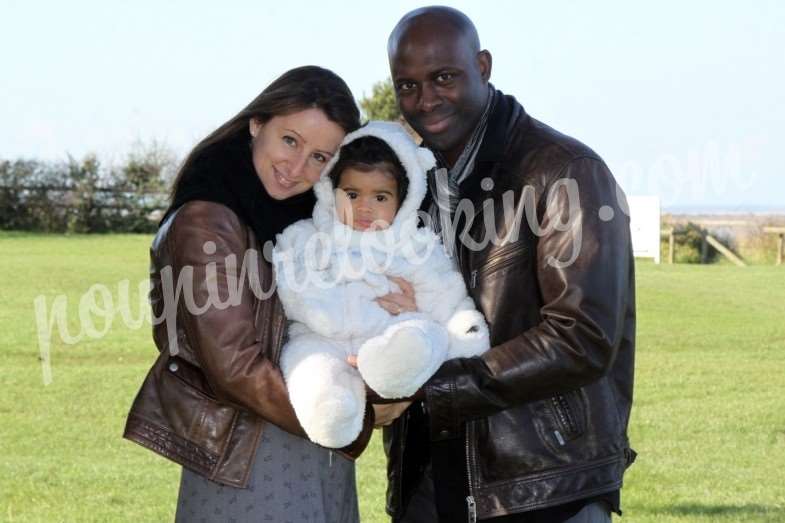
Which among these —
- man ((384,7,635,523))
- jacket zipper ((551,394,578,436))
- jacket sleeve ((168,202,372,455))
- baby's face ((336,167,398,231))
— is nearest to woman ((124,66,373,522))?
jacket sleeve ((168,202,372,455))

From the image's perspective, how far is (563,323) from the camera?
9.30 ft

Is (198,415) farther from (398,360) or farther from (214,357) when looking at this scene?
(398,360)

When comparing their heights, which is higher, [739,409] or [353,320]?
[353,320]

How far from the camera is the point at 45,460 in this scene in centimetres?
795

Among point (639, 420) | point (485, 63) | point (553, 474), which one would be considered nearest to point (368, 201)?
point (485, 63)

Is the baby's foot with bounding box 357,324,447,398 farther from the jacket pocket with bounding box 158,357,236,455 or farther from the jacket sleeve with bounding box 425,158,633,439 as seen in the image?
the jacket pocket with bounding box 158,357,236,455

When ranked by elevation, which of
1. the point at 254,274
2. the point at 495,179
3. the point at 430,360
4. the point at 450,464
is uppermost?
the point at 495,179

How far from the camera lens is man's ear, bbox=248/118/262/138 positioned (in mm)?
3146

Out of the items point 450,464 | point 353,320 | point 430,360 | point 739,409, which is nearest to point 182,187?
point 353,320

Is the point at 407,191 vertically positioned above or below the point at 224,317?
above

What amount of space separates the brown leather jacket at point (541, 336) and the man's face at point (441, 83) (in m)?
0.10

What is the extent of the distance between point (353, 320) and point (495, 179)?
1.68 feet

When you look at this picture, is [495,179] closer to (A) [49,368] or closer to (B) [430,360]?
(B) [430,360]

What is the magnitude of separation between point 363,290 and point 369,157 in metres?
0.36
